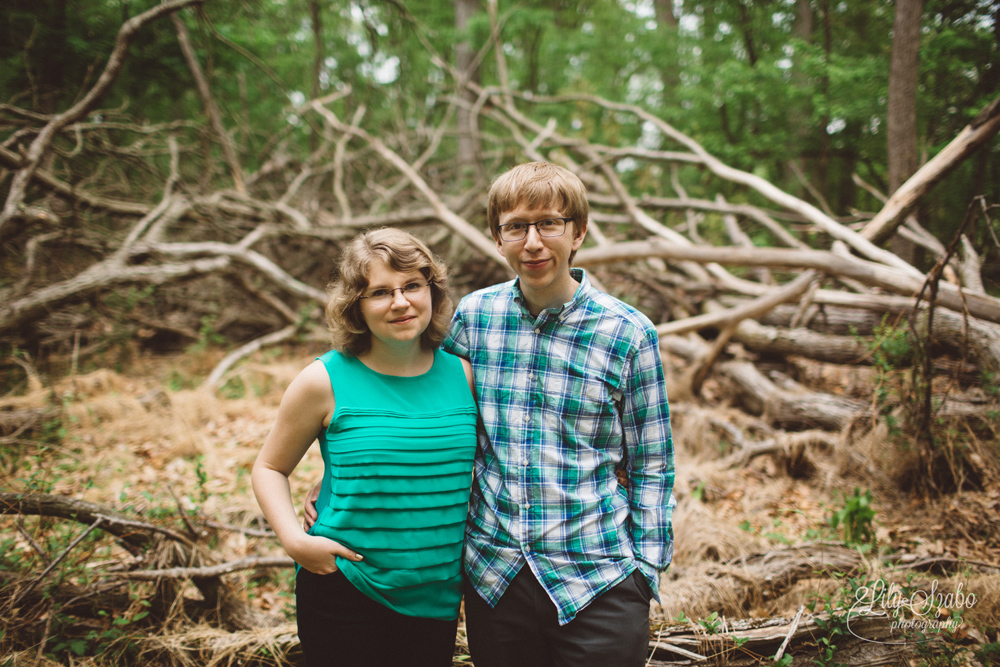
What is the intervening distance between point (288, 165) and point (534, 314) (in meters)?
8.61

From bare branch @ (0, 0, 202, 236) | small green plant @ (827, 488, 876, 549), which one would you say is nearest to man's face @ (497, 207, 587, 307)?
small green plant @ (827, 488, 876, 549)

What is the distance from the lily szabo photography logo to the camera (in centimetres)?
191

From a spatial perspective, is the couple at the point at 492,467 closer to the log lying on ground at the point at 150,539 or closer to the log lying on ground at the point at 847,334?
the log lying on ground at the point at 150,539

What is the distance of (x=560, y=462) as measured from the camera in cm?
151

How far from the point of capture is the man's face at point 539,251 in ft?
4.92

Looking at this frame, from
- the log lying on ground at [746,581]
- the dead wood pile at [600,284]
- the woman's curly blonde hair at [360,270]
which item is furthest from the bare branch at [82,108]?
the log lying on ground at [746,581]

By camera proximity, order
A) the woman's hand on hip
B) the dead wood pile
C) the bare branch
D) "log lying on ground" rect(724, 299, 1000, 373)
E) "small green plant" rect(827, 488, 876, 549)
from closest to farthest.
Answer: the woman's hand on hip → the dead wood pile → "small green plant" rect(827, 488, 876, 549) → "log lying on ground" rect(724, 299, 1000, 373) → the bare branch

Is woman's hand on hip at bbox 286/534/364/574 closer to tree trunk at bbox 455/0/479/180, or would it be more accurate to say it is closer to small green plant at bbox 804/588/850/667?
small green plant at bbox 804/588/850/667

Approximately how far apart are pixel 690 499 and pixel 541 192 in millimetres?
2759

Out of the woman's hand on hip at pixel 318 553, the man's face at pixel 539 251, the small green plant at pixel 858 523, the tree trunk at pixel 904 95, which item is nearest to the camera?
the woman's hand on hip at pixel 318 553

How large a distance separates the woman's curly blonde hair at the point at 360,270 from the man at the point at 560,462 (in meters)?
0.26

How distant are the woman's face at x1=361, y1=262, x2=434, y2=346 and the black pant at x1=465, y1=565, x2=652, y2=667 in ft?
2.52

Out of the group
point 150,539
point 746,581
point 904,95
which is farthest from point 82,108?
point 904,95

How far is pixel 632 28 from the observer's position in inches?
418
